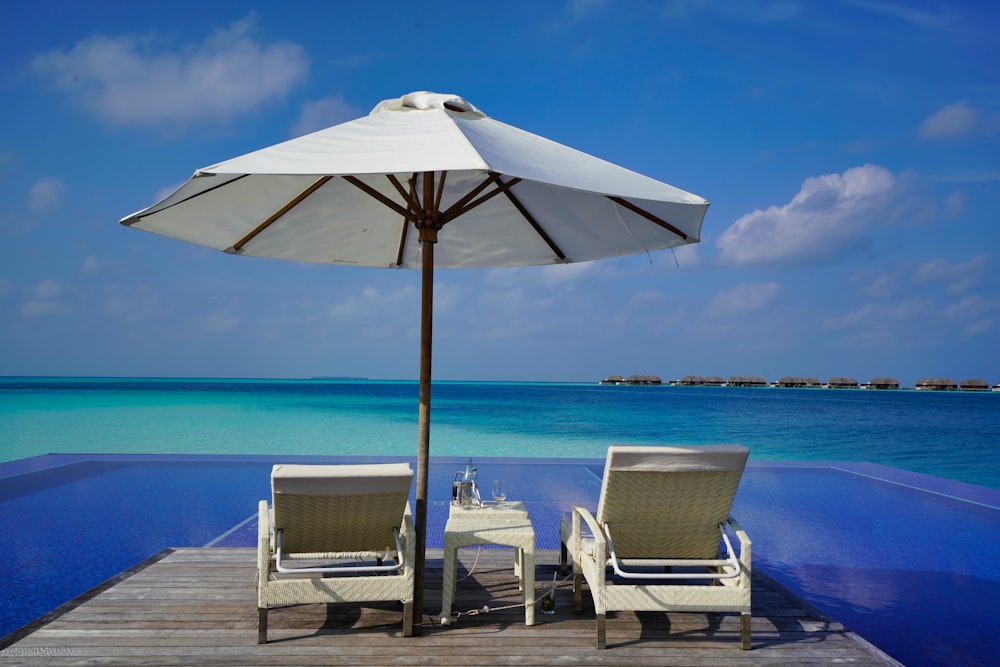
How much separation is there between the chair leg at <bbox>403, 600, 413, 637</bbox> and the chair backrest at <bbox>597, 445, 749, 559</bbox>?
931 mm

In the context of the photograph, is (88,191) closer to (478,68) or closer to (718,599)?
(478,68)

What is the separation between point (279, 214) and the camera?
12.1 ft

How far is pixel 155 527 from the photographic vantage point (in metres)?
6.05

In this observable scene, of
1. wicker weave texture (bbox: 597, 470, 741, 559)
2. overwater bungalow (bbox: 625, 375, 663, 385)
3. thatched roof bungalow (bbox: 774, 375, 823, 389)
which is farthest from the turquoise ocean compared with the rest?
overwater bungalow (bbox: 625, 375, 663, 385)

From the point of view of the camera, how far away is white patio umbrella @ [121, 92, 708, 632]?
2.25m

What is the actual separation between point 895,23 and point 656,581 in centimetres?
2608

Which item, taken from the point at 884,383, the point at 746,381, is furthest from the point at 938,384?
the point at 746,381

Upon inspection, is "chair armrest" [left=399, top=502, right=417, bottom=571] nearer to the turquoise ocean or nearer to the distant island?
the turquoise ocean

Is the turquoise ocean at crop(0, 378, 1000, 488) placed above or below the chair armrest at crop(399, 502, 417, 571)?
below

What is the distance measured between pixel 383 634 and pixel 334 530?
496 mm

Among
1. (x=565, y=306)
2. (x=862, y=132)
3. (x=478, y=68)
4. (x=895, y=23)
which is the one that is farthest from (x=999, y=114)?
(x=478, y=68)

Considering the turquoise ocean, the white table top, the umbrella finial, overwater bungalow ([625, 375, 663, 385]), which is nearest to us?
the umbrella finial

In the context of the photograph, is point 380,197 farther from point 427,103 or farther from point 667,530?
point 667,530

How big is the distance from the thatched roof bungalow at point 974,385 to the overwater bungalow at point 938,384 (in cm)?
61
